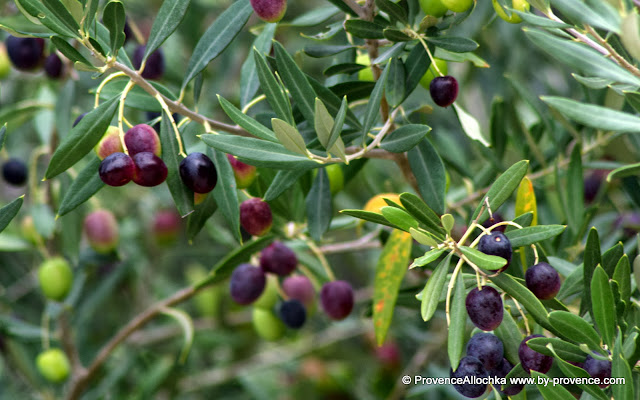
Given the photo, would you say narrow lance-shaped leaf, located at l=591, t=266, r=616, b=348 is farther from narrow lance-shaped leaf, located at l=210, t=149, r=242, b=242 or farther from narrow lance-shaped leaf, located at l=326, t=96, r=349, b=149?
narrow lance-shaped leaf, located at l=210, t=149, r=242, b=242

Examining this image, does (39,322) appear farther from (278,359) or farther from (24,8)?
(24,8)

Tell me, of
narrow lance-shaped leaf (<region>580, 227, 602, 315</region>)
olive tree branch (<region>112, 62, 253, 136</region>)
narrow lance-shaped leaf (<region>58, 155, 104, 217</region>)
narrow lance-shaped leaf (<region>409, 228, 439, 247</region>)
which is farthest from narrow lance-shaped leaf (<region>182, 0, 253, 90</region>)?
narrow lance-shaped leaf (<region>580, 227, 602, 315</region>)

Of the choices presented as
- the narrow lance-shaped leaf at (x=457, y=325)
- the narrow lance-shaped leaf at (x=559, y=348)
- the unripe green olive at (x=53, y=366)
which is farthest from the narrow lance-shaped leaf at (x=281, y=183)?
the unripe green olive at (x=53, y=366)

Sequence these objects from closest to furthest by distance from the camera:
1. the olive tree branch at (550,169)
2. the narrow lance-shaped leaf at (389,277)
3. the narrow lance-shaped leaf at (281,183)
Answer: the narrow lance-shaped leaf at (281,183) → the narrow lance-shaped leaf at (389,277) → the olive tree branch at (550,169)

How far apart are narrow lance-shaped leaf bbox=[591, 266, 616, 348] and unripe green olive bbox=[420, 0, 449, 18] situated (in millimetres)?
359

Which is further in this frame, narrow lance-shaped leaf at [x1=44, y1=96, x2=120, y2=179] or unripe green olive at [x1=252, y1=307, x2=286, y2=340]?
unripe green olive at [x1=252, y1=307, x2=286, y2=340]

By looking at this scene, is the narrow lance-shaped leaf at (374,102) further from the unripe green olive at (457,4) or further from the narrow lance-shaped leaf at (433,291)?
the narrow lance-shaped leaf at (433,291)

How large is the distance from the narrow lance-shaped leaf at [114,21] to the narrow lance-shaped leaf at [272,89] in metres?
0.16

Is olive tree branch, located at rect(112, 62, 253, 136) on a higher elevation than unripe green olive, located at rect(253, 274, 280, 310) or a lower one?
higher

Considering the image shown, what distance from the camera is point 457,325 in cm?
74

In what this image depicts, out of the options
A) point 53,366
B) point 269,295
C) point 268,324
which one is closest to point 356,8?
point 269,295

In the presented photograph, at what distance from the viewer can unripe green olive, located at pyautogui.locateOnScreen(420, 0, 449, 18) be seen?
0.82 metres

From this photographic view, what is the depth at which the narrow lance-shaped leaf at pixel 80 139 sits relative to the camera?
2.58ft

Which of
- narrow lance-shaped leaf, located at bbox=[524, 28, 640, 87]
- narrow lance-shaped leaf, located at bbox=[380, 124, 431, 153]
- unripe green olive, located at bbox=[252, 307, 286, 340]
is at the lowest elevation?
unripe green olive, located at bbox=[252, 307, 286, 340]
